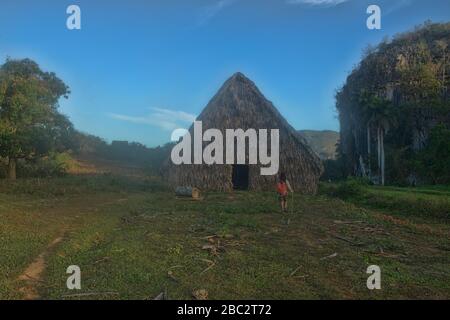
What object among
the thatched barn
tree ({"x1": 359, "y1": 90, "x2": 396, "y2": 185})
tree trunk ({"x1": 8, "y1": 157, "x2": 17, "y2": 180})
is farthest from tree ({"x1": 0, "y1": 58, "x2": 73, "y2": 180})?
tree ({"x1": 359, "y1": 90, "x2": 396, "y2": 185})

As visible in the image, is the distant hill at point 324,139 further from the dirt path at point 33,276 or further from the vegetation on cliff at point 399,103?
the dirt path at point 33,276

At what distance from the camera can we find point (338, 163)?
53281mm

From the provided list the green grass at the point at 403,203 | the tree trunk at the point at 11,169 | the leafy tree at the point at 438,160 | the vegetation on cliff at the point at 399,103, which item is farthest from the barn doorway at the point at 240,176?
the vegetation on cliff at the point at 399,103

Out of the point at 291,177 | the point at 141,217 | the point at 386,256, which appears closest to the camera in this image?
the point at 386,256

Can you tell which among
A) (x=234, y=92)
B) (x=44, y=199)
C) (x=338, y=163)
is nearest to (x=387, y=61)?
(x=338, y=163)

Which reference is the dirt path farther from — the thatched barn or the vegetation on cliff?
the vegetation on cliff

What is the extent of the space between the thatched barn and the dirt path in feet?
40.7

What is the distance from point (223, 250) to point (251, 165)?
12.7 metres

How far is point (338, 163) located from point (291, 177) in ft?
112

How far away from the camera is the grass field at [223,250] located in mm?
6312

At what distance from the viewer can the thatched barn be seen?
821 inches
